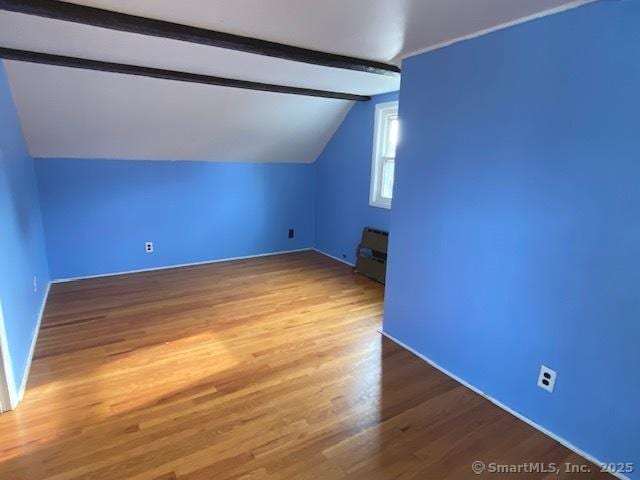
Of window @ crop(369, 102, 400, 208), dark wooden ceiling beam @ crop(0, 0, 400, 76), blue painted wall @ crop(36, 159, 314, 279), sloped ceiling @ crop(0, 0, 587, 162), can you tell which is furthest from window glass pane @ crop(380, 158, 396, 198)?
dark wooden ceiling beam @ crop(0, 0, 400, 76)

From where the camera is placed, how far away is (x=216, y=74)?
2.99m

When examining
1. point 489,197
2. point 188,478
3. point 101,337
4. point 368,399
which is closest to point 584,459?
point 368,399

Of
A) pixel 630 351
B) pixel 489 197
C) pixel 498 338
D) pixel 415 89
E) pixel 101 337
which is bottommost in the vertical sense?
pixel 101 337

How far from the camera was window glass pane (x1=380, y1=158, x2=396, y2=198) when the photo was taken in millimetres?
4168

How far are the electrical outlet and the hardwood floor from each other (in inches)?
10.3

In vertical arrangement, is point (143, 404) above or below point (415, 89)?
below

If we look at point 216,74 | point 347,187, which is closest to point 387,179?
point 347,187

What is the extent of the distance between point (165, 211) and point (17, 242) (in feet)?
6.06

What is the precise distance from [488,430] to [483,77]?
1.96 metres

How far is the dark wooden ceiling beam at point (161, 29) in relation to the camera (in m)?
1.73

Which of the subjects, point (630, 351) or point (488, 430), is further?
point (488, 430)

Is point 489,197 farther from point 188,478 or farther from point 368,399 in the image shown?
point 188,478

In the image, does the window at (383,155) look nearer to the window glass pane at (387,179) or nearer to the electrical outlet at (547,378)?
the window glass pane at (387,179)

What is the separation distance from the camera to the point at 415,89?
2486 millimetres
